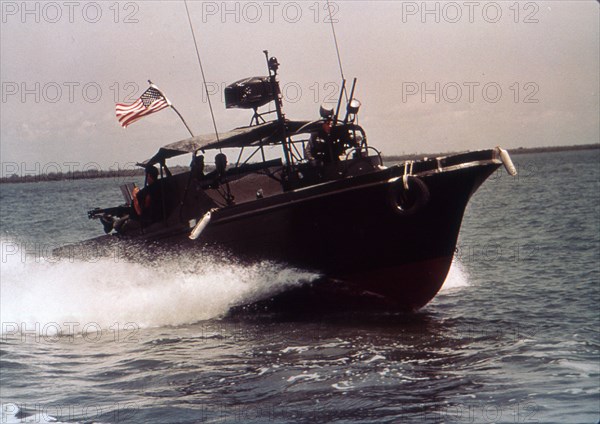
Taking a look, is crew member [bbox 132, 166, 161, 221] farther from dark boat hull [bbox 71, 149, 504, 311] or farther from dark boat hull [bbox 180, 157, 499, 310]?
dark boat hull [bbox 180, 157, 499, 310]

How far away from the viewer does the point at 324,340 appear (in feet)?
33.1

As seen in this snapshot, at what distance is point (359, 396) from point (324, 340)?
2.50 m

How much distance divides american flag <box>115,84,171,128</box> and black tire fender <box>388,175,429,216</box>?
4.10 metres

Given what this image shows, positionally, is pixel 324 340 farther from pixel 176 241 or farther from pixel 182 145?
pixel 182 145

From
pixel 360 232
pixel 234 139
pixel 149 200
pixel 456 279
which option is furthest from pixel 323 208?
pixel 456 279

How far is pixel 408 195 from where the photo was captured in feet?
34.8

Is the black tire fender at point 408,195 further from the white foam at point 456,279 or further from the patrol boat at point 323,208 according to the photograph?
the white foam at point 456,279

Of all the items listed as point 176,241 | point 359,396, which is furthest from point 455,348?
point 176,241

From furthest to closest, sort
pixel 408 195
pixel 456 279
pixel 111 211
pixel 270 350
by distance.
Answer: pixel 456 279, pixel 111 211, pixel 408 195, pixel 270 350

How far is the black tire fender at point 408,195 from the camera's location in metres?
10.4

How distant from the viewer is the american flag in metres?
11.7

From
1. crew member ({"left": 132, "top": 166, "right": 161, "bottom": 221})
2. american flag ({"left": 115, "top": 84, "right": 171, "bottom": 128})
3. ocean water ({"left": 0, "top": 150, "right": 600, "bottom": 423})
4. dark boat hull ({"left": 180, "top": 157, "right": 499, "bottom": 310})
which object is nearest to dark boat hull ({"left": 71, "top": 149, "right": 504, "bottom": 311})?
dark boat hull ({"left": 180, "top": 157, "right": 499, "bottom": 310})

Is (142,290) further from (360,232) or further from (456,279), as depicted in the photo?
(456,279)

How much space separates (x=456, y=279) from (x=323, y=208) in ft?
18.8
